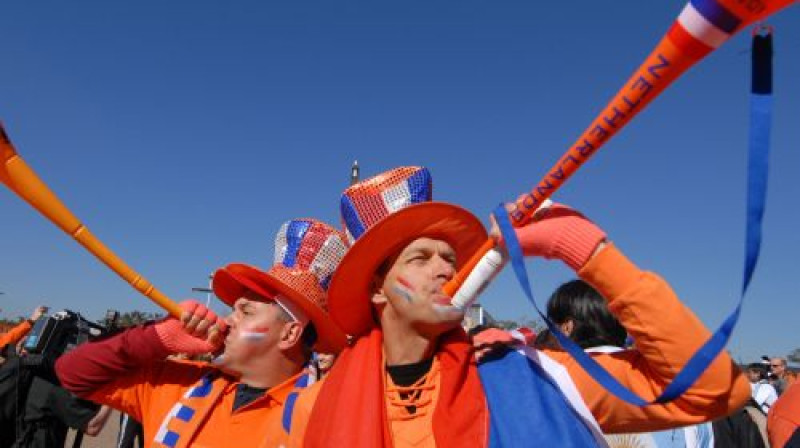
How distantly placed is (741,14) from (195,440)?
9.95ft

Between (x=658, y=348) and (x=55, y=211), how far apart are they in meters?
3.09

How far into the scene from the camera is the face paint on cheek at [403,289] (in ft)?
7.86

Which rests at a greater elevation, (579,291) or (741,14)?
(741,14)

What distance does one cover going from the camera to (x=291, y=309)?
347 cm

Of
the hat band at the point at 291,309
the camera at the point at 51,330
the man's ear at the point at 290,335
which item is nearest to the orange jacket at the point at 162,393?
the man's ear at the point at 290,335

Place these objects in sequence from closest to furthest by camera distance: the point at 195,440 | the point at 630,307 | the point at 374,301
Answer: the point at 630,307, the point at 374,301, the point at 195,440

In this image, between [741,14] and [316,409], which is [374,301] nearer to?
[316,409]

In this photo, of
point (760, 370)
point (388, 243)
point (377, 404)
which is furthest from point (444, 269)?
point (760, 370)

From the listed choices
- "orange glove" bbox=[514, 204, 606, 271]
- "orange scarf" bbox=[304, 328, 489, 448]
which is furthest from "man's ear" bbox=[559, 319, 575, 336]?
"orange glove" bbox=[514, 204, 606, 271]

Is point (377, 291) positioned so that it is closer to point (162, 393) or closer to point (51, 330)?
point (162, 393)

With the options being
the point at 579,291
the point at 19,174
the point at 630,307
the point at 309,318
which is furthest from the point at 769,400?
the point at 19,174

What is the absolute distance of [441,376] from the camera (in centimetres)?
224

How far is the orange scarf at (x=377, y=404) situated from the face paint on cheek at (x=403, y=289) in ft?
0.83

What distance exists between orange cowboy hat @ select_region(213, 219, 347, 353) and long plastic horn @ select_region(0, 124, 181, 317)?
433 millimetres
